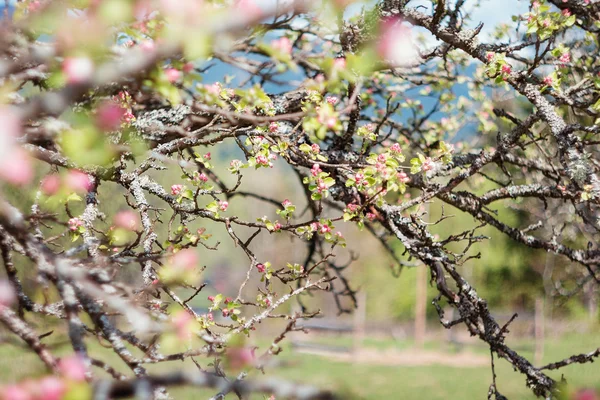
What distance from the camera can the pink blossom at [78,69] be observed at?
47.4 inches

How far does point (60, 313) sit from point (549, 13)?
3.14 metres

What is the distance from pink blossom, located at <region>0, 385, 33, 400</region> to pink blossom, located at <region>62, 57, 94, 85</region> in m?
0.68

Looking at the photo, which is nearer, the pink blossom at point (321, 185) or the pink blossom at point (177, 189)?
the pink blossom at point (321, 185)

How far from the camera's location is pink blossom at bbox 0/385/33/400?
1019mm

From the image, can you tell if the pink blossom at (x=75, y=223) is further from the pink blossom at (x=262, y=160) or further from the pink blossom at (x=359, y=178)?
the pink blossom at (x=359, y=178)

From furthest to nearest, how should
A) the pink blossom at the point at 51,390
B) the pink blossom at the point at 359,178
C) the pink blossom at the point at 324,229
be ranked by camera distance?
the pink blossom at the point at 324,229 → the pink blossom at the point at 359,178 → the pink blossom at the point at 51,390

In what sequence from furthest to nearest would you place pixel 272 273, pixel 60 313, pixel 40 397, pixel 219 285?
pixel 219 285, pixel 272 273, pixel 60 313, pixel 40 397

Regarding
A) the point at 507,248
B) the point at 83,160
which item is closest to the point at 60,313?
the point at 83,160

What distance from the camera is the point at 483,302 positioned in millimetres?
3092

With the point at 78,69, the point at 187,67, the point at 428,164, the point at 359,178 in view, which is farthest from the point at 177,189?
the point at 78,69

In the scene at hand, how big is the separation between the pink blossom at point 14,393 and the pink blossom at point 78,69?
684 millimetres

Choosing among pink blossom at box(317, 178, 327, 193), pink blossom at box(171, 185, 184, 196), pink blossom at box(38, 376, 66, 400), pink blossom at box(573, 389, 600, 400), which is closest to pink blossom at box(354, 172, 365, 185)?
pink blossom at box(317, 178, 327, 193)

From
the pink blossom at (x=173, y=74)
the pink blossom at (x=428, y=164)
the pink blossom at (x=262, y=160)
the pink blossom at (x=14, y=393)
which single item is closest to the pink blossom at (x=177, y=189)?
the pink blossom at (x=262, y=160)

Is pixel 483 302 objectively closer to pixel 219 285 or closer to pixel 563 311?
pixel 219 285
